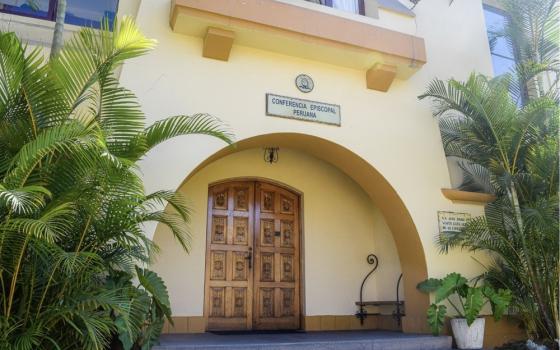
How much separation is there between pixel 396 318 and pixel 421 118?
9.31 ft

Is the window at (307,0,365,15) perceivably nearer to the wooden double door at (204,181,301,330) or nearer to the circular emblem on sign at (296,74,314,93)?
the circular emblem on sign at (296,74,314,93)

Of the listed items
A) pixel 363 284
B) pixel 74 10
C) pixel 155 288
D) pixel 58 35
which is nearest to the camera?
pixel 155 288

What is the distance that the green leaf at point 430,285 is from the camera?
603cm

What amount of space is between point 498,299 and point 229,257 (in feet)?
11.4

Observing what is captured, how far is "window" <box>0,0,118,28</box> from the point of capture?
5.62 m

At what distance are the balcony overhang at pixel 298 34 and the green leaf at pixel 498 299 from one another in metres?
2.88

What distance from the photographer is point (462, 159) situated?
7.21 meters

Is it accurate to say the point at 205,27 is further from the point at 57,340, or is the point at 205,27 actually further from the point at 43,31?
the point at 57,340

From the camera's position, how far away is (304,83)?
6.30 m

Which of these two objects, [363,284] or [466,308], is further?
[363,284]

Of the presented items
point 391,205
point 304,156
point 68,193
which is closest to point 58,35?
point 68,193

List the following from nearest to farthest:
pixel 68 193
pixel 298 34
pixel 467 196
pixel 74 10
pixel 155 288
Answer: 1. pixel 68 193
2. pixel 155 288
3. pixel 74 10
4. pixel 298 34
5. pixel 467 196

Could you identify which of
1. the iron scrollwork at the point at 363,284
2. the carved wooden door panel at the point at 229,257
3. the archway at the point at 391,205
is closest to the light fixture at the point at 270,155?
the carved wooden door panel at the point at 229,257

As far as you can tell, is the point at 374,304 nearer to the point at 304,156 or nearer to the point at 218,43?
the point at 304,156
